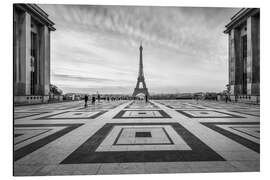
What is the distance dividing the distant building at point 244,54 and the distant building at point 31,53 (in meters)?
32.1

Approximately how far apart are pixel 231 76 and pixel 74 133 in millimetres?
34225

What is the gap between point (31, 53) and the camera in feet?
80.8

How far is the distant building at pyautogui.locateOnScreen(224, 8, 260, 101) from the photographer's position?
2261 cm

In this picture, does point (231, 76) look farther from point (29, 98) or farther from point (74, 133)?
point (29, 98)

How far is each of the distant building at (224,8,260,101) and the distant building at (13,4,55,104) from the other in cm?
3206

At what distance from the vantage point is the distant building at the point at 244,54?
22.6 m

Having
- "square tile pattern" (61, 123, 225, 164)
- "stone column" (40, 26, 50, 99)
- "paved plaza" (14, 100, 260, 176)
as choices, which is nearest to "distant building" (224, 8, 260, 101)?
"paved plaza" (14, 100, 260, 176)

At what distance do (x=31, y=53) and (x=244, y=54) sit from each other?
38.7 m

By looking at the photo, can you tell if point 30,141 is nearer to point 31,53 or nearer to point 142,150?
point 142,150

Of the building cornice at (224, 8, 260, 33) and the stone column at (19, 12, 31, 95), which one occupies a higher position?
the building cornice at (224, 8, 260, 33)

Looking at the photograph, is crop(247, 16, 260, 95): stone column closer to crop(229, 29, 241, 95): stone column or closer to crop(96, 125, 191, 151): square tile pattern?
crop(229, 29, 241, 95): stone column

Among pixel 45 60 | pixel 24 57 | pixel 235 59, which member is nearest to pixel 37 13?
pixel 45 60
